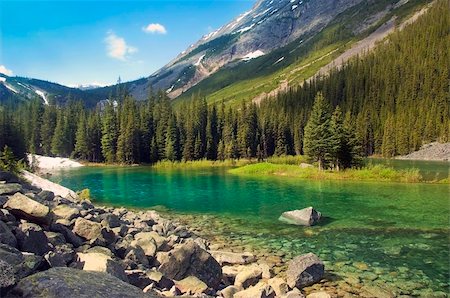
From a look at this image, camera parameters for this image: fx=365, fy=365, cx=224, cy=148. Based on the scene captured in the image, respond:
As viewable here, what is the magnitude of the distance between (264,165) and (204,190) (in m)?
27.9

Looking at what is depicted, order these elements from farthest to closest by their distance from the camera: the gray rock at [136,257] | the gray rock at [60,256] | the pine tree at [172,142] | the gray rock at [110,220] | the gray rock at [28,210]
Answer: the pine tree at [172,142], the gray rock at [110,220], the gray rock at [136,257], the gray rock at [28,210], the gray rock at [60,256]

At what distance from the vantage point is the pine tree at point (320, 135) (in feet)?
218

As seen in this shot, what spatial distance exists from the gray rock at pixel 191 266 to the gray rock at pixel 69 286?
748 cm

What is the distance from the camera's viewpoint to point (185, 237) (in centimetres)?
Result: 2395

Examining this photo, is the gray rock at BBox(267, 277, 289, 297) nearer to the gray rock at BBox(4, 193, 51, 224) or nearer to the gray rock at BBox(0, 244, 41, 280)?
the gray rock at BBox(0, 244, 41, 280)

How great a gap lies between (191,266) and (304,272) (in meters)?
5.20

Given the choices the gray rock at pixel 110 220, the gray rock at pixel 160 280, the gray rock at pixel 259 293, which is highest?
the gray rock at pixel 110 220

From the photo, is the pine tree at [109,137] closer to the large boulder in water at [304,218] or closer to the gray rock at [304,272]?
the large boulder in water at [304,218]

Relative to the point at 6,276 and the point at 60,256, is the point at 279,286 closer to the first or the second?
the point at 60,256

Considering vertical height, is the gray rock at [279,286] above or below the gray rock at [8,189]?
below

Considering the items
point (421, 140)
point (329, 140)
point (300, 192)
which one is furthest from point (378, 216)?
point (421, 140)

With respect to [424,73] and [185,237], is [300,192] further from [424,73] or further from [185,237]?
[424,73]

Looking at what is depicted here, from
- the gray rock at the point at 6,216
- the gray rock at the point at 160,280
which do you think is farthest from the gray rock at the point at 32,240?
the gray rock at the point at 160,280

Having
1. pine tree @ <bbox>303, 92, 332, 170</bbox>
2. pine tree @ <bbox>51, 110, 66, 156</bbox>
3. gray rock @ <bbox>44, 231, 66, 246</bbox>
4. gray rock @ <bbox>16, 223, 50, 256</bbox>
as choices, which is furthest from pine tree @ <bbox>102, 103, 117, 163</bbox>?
gray rock @ <bbox>16, 223, 50, 256</bbox>
